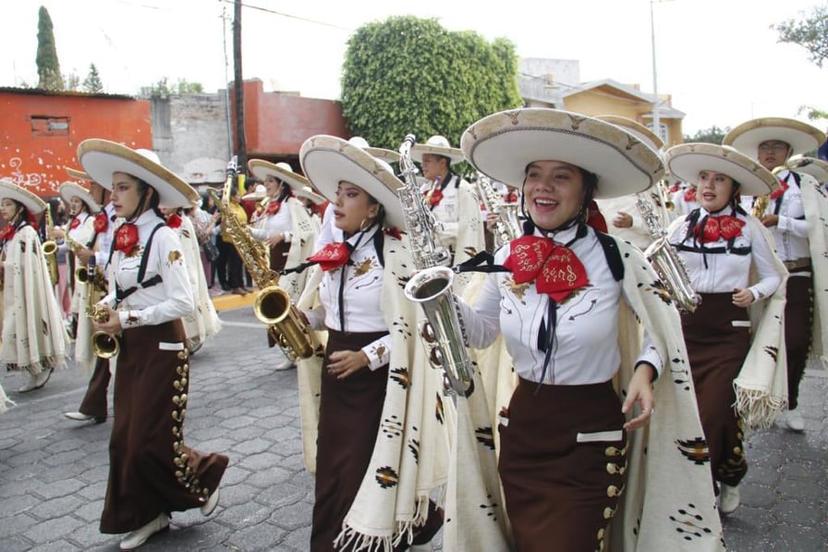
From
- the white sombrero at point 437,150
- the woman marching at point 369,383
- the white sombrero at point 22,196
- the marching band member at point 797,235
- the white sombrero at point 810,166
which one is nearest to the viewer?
the woman marching at point 369,383

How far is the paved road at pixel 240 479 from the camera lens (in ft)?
13.6

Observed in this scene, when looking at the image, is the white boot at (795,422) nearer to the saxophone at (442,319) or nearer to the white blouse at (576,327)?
the white blouse at (576,327)

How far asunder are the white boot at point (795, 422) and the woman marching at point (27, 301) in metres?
7.37

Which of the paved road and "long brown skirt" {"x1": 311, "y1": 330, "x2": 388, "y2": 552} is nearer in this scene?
"long brown skirt" {"x1": 311, "y1": 330, "x2": 388, "y2": 552}

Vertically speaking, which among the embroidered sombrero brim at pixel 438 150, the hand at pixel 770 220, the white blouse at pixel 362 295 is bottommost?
the white blouse at pixel 362 295

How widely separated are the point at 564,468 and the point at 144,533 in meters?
2.79

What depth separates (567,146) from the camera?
8.24 ft

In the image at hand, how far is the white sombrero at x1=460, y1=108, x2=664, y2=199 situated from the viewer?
240 cm

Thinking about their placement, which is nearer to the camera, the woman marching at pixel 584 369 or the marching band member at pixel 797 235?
the woman marching at pixel 584 369

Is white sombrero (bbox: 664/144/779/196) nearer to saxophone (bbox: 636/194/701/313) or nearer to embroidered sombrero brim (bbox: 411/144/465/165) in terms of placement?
saxophone (bbox: 636/194/701/313)

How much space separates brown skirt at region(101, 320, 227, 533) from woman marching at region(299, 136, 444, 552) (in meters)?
1.01

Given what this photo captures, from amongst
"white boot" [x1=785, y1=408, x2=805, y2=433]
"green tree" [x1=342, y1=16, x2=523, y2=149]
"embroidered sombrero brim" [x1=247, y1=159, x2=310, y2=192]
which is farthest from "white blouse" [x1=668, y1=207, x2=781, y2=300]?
"green tree" [x1=342, y1=16, x2=523, y2=149]

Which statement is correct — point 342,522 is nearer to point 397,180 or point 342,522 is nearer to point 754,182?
point 397,180

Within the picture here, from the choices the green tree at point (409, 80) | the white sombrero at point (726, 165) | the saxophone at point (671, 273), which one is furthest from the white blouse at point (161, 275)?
the green tree at point (409, 80)
